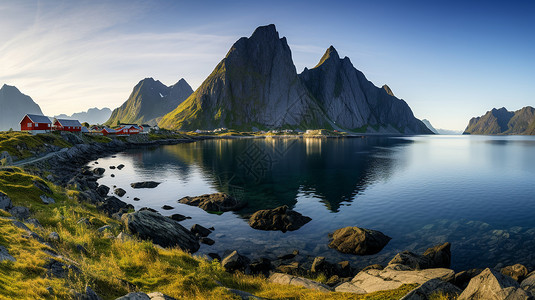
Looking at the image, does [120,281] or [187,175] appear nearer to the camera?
[120,281]

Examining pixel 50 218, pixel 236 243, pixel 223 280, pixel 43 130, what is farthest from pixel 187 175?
pixel 43 130

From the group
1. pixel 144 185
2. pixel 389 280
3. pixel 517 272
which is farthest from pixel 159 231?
pixel 144 185

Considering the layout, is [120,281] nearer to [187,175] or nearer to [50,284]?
[50,284]

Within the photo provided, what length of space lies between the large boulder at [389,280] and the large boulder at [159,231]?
14170 millimetres

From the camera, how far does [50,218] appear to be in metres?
18.3

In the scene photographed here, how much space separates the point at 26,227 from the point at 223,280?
11.6 metres


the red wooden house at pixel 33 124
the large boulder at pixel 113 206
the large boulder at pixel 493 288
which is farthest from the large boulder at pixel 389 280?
the red wooden house at pixel 33 124

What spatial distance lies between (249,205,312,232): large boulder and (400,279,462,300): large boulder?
19.9 metres

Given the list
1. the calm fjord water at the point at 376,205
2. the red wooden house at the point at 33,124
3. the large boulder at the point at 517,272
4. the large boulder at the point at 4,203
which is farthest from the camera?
the red wooden house at the point at 33,124

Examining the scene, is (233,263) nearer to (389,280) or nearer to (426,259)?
Result: (389,280)

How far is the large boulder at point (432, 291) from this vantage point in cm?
923

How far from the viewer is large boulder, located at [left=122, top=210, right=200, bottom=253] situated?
22.1m

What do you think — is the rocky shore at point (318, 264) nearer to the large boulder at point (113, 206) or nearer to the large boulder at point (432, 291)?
the large boulder at point (432, 291)

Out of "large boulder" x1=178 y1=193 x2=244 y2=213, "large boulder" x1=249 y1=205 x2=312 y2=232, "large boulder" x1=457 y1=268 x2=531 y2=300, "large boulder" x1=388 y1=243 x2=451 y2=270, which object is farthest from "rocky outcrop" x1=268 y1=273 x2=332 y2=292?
"large boulder" x1=178 y1=193 x2=244 y2=213
